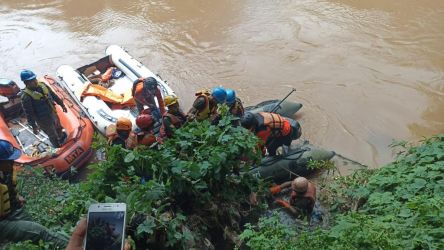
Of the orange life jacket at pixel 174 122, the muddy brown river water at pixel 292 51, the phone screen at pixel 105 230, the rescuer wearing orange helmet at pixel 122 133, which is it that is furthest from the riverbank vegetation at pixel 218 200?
the muddy brown river water at pixel 292 51

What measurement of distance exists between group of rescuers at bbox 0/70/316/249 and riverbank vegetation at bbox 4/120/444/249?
0.22 metres

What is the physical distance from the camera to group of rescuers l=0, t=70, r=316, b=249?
388cm

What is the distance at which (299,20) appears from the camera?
11.5m

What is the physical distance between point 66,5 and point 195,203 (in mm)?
11996

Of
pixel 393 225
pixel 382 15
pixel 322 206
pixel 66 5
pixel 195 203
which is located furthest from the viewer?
pixel 66 5

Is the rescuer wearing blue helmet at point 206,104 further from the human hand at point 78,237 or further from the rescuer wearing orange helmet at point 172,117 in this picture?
the human hand at point 78,237

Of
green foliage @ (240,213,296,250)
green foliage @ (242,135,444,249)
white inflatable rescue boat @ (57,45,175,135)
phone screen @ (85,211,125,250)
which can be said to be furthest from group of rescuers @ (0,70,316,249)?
green foliage @ (240,213,296,250)

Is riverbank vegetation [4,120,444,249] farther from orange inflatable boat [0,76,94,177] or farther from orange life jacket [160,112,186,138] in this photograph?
orange inflatable boat [0,76,94,177]

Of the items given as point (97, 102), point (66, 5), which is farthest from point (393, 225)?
point (66, 5)

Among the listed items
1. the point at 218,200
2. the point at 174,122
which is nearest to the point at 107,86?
the point at 174,122

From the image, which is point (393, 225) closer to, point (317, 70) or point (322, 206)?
point (322, 206)

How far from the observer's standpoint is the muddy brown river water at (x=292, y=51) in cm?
805

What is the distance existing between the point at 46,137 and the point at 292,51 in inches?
220

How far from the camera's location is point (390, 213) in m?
3.82
